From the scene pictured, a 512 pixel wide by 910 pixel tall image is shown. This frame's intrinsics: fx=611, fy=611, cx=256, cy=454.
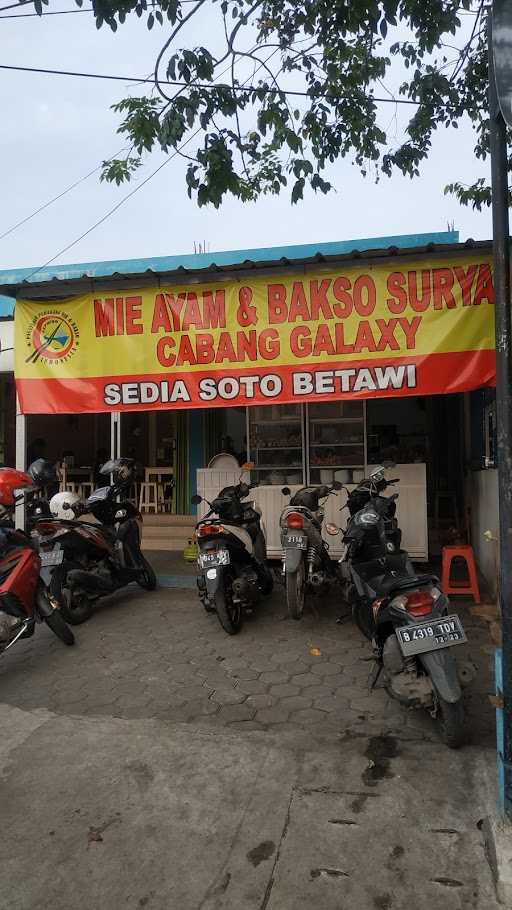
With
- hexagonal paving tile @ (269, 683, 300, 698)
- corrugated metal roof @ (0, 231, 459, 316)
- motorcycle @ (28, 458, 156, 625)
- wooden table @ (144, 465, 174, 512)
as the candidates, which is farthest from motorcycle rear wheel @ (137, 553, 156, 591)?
corrugated metal roof @ (0, 231, 459, 316)

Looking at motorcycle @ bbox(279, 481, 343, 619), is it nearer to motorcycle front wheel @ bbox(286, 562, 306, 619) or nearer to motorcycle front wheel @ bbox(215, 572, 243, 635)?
motorcycle front wheel @ bbox(286, 562, 306, 619)

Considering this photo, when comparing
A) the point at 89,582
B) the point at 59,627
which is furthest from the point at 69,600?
the point at 59,627

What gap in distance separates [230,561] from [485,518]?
10.1 ft

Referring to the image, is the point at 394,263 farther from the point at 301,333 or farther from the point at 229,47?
the point at 229,47

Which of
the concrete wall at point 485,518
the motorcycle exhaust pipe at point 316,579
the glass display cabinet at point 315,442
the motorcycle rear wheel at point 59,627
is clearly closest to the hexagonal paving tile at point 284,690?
the motorcycle exhaust pipe at point 316,579

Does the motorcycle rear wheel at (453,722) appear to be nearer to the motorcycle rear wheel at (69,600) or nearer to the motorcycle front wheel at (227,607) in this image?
the motorcycle front wheel at (227,607)

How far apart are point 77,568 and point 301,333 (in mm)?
2971

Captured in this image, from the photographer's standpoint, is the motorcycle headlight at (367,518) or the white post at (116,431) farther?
the white post at (116,431)

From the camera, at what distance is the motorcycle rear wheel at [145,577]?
661 cm

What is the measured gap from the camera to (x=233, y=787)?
2988 mm

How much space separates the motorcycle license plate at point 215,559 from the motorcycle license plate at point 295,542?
1.68 ft

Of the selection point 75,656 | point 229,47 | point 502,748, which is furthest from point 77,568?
point 229,47

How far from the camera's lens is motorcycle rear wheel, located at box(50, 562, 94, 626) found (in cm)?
533

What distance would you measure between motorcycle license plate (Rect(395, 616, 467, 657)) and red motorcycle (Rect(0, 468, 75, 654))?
279 cm
